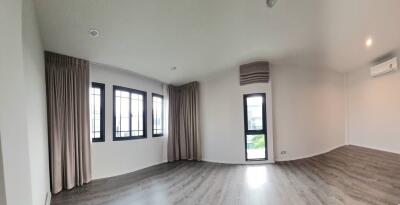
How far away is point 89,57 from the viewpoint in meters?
4.05

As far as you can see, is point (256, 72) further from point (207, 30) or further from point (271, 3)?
point (271, 3)

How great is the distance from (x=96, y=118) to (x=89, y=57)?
1.26 metres

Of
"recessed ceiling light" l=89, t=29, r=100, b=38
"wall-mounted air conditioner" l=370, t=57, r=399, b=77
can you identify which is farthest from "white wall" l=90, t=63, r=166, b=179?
"wall-mounted air conditioner" l=370, t=57, r=399, b=77

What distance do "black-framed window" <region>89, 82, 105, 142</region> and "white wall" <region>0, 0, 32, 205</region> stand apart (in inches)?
136

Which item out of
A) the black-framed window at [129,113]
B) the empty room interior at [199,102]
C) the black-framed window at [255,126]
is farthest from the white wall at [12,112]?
the black-framed window at [255,126]

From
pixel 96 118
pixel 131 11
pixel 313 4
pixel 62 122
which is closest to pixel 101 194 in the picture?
pixel 62 122

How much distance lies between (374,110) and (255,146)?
3.33 meters

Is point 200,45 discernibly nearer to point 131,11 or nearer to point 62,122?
point 131,11

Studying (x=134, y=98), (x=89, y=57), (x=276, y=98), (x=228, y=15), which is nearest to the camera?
(x=228, y=15)

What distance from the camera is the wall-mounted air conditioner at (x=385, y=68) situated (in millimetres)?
5180

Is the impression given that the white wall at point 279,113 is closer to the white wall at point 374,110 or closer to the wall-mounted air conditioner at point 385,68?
the white wall at point 374,110

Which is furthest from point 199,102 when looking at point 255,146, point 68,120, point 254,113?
point 68,120

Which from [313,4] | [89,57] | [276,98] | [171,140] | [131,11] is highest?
[313,4]

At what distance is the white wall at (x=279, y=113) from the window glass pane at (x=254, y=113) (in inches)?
8.4
